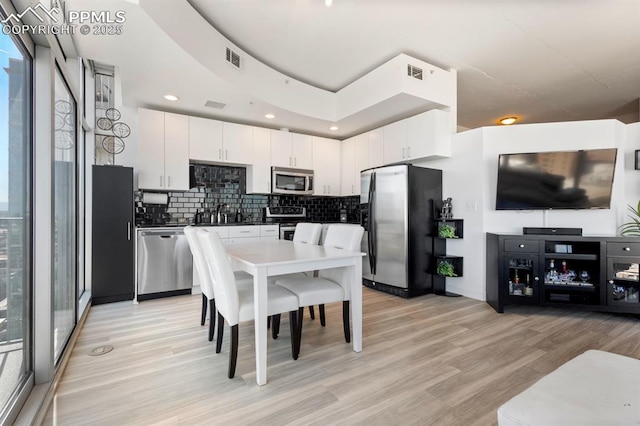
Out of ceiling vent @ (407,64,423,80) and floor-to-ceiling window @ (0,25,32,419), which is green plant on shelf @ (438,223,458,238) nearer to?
ceiling vent @ (407,64,423,80)

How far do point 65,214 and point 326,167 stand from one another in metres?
3.80

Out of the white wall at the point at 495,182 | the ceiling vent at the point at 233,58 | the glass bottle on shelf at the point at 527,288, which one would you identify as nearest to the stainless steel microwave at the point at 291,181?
the ceiling vent at the point at 233,58

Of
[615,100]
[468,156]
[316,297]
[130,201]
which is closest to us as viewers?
[316,297]

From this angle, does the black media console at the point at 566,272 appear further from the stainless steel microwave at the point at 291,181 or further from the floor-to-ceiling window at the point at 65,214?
the floor-to-ceiling window at the point at 65,214

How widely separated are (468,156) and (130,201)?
426 centimetres

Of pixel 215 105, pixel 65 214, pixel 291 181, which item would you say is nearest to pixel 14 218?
pixel 65 214

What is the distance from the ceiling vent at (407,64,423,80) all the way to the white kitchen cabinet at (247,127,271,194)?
2.30 metres

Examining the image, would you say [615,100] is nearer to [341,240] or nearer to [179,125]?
[341,240]

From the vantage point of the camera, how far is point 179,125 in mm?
4180

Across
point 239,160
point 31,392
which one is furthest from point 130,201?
point 31,392

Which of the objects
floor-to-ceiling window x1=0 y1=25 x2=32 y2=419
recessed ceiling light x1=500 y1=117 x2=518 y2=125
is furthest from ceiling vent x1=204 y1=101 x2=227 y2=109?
recessed ceiling light x1=500 y1=117 x2=518 y2=125

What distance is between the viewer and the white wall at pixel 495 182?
3.48m

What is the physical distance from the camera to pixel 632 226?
11.4ft

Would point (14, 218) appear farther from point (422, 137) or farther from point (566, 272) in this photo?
point (566, 272)
